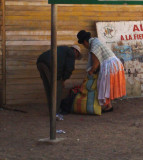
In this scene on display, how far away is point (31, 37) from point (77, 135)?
313cm

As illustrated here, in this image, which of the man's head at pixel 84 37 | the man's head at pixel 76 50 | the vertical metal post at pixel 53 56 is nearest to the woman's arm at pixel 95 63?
the man's head at pixel 84 37

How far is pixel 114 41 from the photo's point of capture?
399 inches

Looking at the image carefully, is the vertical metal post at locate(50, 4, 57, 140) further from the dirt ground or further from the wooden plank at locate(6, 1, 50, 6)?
the wooden plank at locate(6, 1, 50, 6)

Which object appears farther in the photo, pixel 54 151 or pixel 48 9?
pixel 48 9

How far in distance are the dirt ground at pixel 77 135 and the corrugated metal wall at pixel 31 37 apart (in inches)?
16.0

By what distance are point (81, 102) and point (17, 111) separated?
4.32ft

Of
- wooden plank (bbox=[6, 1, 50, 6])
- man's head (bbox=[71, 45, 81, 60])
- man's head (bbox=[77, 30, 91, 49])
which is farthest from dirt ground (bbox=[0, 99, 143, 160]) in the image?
wooden plank (bbox=[6, 1, 50, 6])

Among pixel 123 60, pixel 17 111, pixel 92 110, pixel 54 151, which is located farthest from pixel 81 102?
pixel 54 151

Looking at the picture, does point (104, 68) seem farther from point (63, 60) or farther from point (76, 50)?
point (63, 60)

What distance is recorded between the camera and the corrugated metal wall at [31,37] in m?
9.37

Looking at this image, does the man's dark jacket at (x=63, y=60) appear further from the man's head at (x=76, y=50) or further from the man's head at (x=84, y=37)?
the man's head at (x=84, y=37)

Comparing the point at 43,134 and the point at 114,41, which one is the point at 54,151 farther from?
the point at 114,41

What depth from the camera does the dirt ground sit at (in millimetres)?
5844

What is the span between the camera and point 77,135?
700cm
